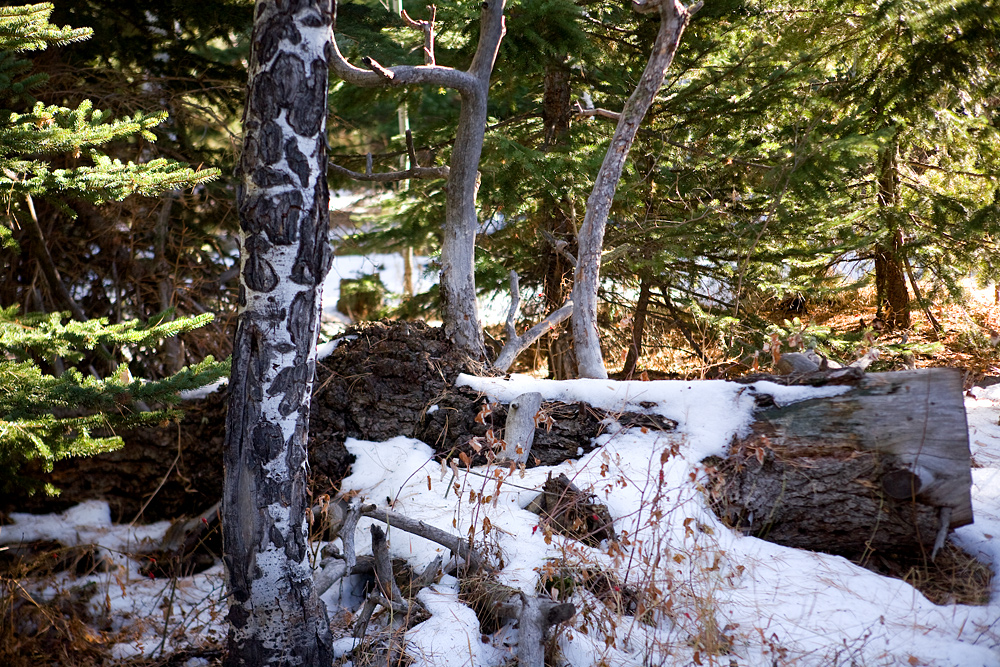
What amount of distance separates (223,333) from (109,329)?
2.89 metres

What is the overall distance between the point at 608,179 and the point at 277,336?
3682 mm

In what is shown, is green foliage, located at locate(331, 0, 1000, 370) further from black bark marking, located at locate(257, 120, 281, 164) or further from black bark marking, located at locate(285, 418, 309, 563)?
black bark marking, located at locate(285, 418, 309, 563)

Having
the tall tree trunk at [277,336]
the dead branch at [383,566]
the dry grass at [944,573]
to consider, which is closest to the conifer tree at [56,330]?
the tall tree trunk at [277,336]

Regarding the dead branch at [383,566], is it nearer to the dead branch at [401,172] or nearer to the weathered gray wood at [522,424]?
the weathered gray wood at [522,424]

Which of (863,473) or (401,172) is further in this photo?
(401,172)

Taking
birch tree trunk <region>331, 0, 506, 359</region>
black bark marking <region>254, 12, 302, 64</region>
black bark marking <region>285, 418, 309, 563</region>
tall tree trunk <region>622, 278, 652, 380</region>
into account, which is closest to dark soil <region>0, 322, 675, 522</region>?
birch tree trunk <region>331, 0, 506, 359</region>

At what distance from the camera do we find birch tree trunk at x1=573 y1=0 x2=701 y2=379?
5.36 meters

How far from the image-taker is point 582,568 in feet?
10.8

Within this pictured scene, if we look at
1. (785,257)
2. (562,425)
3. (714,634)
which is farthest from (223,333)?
(785,257)

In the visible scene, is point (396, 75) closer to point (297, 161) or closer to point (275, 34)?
point (275, 34)

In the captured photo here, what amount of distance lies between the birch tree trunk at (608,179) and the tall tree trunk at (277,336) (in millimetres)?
3275

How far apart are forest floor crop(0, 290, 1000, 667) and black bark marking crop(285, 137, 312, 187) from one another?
1786 millimetres

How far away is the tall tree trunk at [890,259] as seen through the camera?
708cm

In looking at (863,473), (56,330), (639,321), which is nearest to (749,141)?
(639,321)
